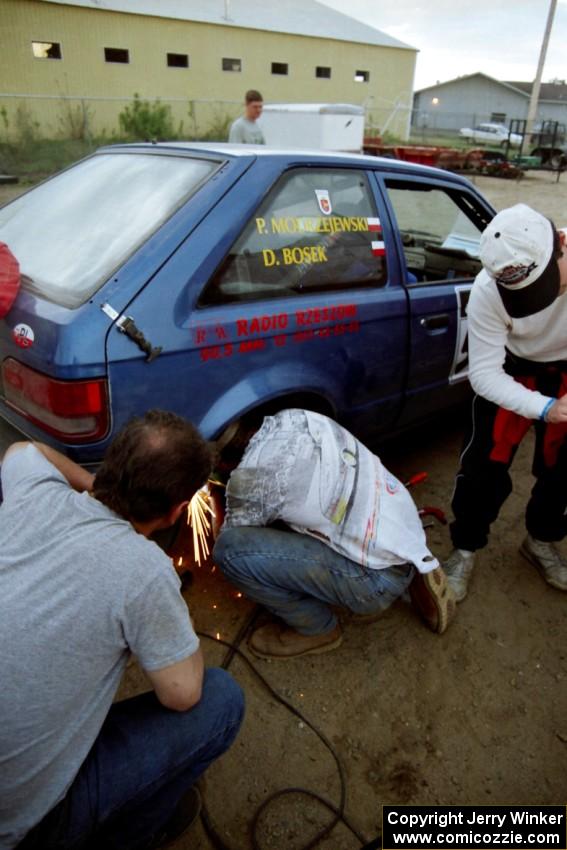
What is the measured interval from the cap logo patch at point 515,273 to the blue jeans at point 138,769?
1.61 metres

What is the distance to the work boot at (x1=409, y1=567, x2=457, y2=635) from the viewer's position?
243 centimetres

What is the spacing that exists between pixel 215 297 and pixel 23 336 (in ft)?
2.31

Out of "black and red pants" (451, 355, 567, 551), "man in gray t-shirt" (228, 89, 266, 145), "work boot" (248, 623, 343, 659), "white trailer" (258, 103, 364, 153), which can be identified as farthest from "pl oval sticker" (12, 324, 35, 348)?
"white trailer" (258, 103, 364, 153)

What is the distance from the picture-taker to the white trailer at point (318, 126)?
1669cm

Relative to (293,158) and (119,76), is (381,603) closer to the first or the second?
(293,158)

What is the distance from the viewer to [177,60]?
2298cm

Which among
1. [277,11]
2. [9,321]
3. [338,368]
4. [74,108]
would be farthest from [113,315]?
[277,11]

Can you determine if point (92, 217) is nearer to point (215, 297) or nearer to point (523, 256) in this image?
point (215, 297)

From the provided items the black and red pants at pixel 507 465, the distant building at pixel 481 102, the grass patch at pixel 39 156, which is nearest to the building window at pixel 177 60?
the grass patch at pixel 39 156

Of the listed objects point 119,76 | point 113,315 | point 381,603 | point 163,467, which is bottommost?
point 381,603

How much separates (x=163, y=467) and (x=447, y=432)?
3196mm

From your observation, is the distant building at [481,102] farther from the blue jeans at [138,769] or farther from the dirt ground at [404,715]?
the blue jeans at [138,769]

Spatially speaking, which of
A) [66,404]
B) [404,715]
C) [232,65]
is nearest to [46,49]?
[232,65]

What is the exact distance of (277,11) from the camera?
1040 inches
